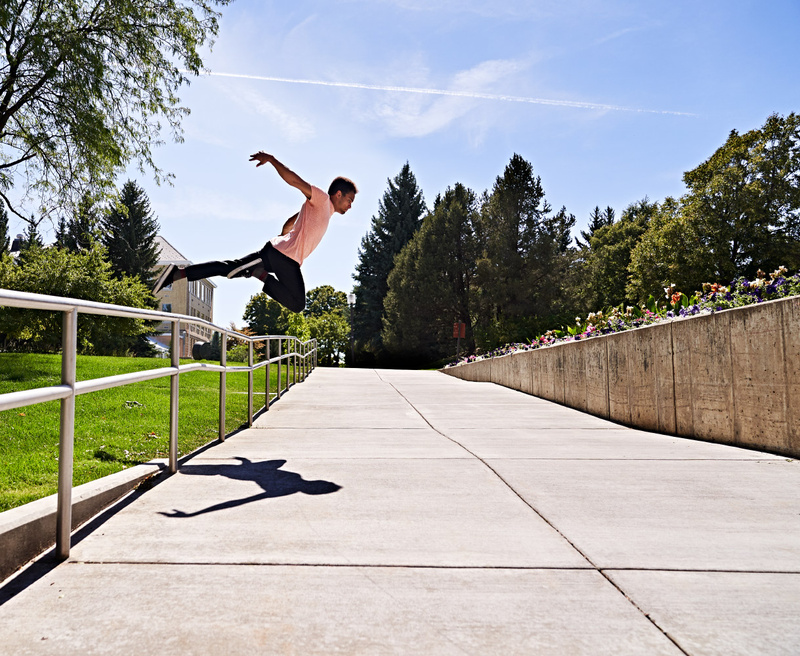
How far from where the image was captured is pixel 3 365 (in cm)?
1188

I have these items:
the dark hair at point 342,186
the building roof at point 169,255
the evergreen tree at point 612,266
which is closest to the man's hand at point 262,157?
the dark hair at point 342,186

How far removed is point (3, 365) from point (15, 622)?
38.1 ft

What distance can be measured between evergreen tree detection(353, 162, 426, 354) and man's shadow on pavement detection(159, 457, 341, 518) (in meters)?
51.9

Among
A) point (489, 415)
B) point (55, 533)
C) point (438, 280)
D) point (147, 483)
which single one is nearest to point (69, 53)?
point (489, 415)

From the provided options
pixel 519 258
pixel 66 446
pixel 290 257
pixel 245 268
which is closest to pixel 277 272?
pixel 290 257

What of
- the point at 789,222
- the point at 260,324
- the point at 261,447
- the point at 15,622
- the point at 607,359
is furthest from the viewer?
the point at 260,324

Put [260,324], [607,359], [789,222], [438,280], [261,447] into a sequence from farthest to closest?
1. [260,324]
2. [438,280]
3. [789,222]
4. [607,359]
5. [261,447]

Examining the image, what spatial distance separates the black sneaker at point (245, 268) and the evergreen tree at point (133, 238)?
41.3m

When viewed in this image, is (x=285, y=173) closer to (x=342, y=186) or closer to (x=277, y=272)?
(x=342, y=186)

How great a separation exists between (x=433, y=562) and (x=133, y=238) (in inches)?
1946

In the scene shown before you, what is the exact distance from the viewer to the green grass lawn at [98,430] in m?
4.54

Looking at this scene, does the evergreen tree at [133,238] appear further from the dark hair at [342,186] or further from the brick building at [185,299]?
the dark hair at [342,186]

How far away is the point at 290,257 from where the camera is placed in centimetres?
594

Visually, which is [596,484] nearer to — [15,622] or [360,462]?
[360,462]
